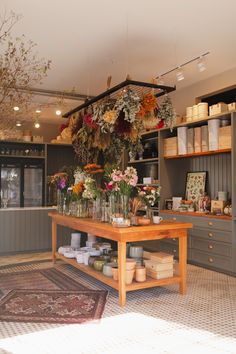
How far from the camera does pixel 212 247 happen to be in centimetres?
510

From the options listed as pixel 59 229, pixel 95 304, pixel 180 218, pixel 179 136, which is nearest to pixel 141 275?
pixel 95 304

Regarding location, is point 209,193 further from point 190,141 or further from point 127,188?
point 127,188

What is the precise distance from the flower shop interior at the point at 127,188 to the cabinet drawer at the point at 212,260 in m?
0.03

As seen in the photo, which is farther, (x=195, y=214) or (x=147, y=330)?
(x=195, y=214)

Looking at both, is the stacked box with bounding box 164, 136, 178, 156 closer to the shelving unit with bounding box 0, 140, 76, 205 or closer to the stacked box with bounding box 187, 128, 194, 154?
the stacked box with bounding box 187, 128, 194, 154

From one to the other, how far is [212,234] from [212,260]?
0.38 meters

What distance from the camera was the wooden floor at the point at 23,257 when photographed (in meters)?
5.79

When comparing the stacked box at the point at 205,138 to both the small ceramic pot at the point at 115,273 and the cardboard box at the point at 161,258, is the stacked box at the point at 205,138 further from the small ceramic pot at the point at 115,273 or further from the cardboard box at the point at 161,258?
the small ceramic pot at the point at 115,273

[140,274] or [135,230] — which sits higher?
[135,230]

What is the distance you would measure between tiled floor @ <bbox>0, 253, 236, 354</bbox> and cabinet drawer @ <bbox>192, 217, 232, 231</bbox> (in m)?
1.10

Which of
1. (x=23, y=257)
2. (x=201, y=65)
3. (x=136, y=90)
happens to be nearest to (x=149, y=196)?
(x=136, y=90)

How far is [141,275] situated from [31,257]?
115 inches

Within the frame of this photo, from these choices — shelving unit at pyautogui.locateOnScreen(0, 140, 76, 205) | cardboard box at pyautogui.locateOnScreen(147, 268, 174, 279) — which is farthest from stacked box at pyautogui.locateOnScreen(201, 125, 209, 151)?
shelving unit at pyautogui.locateOnScreen(0, 140, 76, 205)

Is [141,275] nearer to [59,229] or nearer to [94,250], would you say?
[94,250]
